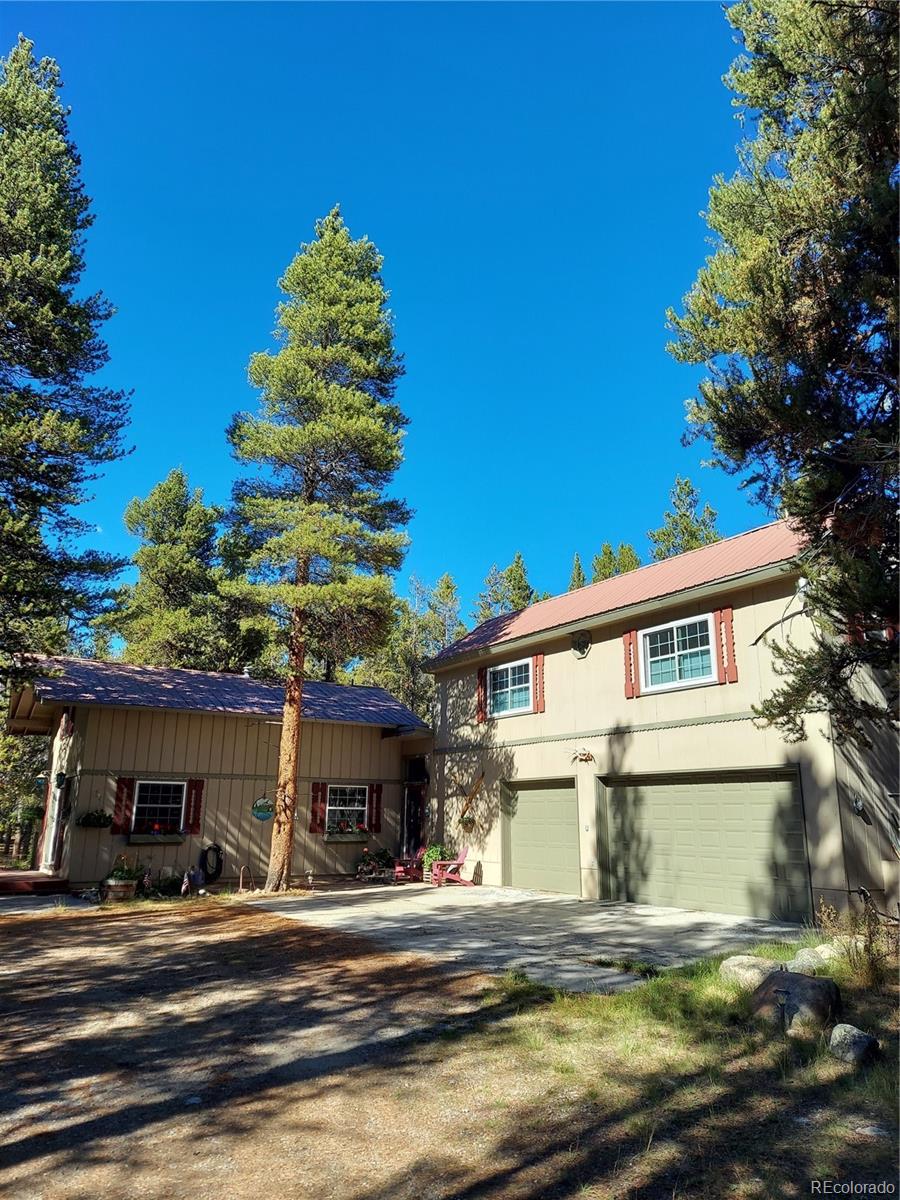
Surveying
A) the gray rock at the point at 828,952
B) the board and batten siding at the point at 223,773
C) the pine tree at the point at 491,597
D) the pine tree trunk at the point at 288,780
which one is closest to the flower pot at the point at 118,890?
the board and batten siding at the point at 223,773

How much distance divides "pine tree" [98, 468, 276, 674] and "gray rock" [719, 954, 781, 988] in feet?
72.6

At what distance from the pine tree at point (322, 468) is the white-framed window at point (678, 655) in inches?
Result: 205

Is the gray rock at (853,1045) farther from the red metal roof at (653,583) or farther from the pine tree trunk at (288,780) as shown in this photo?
the pine tree trunk at (288,780)

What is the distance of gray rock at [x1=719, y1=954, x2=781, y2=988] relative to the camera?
6.17 metres

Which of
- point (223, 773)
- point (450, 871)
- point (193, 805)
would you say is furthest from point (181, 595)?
point (450, 871)

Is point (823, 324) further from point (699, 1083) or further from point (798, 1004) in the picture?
point (699, 1083)

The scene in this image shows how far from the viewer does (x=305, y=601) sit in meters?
14.4

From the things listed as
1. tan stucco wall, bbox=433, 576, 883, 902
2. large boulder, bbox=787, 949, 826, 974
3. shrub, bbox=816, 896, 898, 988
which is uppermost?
tan stucco wall, bbox=433, 576, 883, 902

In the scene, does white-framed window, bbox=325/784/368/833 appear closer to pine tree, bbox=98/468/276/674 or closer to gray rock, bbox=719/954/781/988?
pine tree, bbox=98/468/276/674

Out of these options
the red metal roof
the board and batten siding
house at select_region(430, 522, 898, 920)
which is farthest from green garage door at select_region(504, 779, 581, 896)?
the board and batten siding

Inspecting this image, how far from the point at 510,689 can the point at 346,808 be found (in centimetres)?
543

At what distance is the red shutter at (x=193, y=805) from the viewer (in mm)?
16000

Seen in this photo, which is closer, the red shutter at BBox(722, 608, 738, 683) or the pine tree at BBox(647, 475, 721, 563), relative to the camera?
the red shutter at BBox(722, 608, 738, 683)

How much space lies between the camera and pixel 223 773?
658 inches
